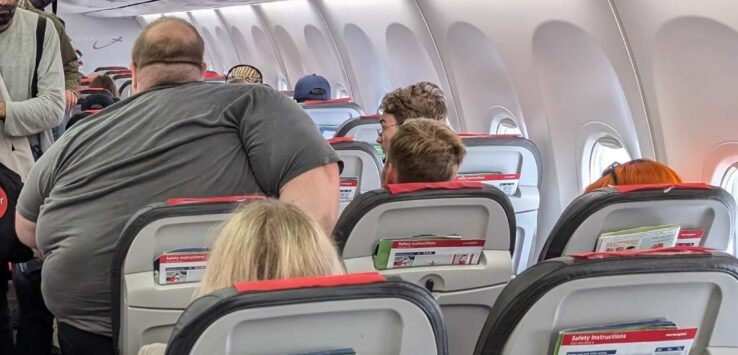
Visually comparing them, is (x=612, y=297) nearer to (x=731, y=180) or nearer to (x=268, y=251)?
(x=268, y=251)

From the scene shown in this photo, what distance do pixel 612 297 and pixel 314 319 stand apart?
2.21ft

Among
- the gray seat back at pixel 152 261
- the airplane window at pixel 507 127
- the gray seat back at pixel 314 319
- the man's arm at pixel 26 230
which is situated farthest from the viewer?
the airplane window at pixel 507 127

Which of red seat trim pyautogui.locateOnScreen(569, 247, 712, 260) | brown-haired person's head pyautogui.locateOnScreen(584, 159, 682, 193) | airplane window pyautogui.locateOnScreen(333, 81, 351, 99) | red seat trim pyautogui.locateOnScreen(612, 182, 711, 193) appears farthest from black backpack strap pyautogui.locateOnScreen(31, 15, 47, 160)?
airplane window pyautogui.locateOnScreen(333, 81, 351, 99)

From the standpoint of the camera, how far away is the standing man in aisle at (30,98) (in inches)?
172

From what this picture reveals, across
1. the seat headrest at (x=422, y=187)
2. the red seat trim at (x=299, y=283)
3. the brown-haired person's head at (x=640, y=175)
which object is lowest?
the seat headrest at (x=422, y=187)

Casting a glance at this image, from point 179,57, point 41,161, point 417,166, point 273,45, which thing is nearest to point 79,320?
point 41,161

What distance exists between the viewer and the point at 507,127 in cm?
841

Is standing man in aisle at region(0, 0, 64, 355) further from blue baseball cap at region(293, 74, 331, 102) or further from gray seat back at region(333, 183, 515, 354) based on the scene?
blue baseball cap at region(293, 74, 331, 102)

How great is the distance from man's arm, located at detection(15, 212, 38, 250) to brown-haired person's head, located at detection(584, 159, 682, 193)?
6.58 feet

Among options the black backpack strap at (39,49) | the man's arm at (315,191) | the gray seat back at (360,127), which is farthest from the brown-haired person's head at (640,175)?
the gray seat back at (360,127)

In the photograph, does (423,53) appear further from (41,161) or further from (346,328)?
(346,328)

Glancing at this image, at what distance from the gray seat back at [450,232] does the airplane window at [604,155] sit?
10.6 ft

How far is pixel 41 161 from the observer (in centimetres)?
337

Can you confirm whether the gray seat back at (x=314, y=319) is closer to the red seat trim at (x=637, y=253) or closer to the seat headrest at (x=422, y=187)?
the red seat trim at (x=637, y=253)
